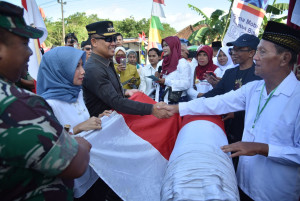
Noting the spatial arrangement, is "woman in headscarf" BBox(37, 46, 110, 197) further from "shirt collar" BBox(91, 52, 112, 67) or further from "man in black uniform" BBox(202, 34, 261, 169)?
"man in black uniform" BBox(202, 34, 261, 169)

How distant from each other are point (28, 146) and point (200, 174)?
1018 millimetres

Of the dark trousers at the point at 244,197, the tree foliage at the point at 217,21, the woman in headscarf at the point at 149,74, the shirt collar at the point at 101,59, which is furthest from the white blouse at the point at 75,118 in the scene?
the tree foliage at the point at 217,21

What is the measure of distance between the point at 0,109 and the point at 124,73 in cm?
487

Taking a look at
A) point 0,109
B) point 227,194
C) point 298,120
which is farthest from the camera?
point 298,120

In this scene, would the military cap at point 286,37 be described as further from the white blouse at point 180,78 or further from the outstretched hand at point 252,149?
the white blouse at point 180,78

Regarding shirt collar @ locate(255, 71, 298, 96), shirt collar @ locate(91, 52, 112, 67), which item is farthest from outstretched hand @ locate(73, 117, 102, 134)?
shirt collar @ locate(255, 71, 298, 96)

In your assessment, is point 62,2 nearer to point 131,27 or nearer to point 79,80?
point 131,27

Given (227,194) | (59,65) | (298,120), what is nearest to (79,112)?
(59,65)

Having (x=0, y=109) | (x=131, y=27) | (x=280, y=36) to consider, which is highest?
(x=280, y=36)

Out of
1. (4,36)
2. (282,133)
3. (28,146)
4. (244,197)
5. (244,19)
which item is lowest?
(244,197)

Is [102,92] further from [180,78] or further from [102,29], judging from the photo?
[180,78]

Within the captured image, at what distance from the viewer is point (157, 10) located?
379 inches

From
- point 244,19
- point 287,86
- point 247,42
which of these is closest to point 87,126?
point 287,86

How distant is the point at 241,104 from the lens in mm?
2268
